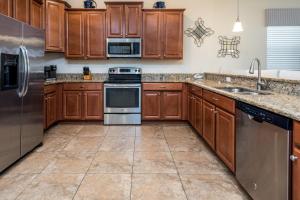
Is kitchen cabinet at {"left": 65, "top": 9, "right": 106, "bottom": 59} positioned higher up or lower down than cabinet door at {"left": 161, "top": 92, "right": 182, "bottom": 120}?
higher up

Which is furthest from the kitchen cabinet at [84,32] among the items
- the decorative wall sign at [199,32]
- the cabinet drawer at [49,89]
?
the decorative wall sign at [199,32]

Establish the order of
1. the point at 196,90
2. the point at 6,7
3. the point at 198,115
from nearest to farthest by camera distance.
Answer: the point at 6,7 < the point at 198,115 < the point at 196,90

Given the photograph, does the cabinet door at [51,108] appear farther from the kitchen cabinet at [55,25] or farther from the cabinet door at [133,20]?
the cabinet door at [133,20]

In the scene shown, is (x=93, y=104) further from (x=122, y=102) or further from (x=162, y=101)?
(x=162, y=101)

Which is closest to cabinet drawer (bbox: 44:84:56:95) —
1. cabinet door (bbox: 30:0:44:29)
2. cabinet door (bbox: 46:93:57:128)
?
cabinet door (bbox: 46:93:57:128)

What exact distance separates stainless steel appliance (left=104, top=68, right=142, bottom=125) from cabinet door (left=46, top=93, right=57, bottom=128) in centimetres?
97

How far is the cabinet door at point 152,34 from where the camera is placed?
6301 millimetres

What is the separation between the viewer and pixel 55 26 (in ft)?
19.6

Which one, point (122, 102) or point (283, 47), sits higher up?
point (283, 47)

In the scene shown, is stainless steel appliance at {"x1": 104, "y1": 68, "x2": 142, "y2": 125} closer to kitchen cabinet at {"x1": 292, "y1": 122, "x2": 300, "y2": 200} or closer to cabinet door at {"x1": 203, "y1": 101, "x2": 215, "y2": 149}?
cabinet door at {"x1": 203, "y1": 101, "x2": 215, "y2": 149}

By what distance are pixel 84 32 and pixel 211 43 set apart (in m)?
2.70

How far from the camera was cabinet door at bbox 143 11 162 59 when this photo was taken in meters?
6.30

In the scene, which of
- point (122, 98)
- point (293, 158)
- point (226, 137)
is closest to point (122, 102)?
point (122, 98)

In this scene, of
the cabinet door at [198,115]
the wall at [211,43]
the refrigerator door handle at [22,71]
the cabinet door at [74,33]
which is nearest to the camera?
the refrigerator door handle at [22,71]
